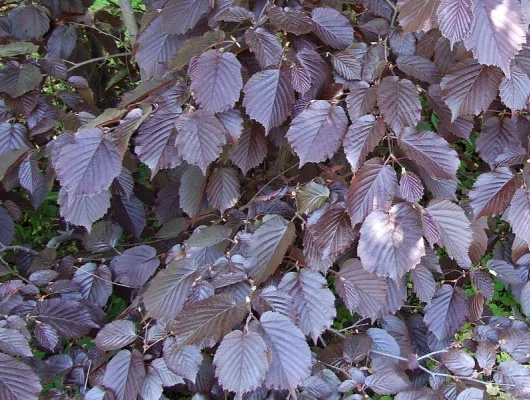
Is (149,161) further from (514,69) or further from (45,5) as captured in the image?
(45,5)

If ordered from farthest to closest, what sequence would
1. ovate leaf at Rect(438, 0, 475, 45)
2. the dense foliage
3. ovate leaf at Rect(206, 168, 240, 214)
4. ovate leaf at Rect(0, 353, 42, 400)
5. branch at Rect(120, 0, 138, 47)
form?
branch at Rect(120, 0, 138, 47) < ovate leaf at Rect(206, 168, 240, 214) < ovate leaf at Rect(0, 353, 42, 400) < the dense foliage < ovate leaf at Rect(438, 0, 475, 45)

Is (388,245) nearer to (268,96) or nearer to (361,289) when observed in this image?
(361,289)

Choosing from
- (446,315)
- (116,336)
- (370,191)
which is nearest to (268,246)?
(370,191)

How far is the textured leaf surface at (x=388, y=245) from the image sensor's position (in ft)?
3.51

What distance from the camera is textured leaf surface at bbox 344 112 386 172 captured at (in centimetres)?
113

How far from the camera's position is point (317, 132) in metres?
1.17

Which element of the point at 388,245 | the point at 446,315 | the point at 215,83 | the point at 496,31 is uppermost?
the point at 496,31

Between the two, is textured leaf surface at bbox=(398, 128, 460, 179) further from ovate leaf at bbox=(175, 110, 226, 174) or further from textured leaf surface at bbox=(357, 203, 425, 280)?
ovate leaf at bbox=(175, 110, 226, 174)

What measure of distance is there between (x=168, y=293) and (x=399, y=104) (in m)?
0.63

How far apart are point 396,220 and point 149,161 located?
1.72 ft

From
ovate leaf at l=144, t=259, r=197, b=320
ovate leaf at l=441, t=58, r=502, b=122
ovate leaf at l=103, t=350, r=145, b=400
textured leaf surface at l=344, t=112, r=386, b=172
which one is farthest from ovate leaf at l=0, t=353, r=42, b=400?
ovate leaf at l=441, t=58, r=502, b=122

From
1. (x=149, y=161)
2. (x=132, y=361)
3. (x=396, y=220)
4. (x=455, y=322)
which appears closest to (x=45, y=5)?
(x=149, y=161)

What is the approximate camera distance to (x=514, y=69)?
1231mm

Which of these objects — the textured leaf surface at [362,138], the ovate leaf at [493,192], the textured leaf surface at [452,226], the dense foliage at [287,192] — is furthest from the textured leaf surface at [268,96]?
the ovate leaf at [493,192]
